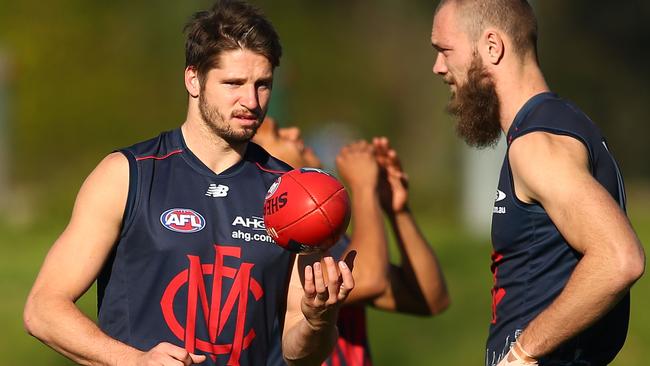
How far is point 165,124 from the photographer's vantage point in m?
35.1

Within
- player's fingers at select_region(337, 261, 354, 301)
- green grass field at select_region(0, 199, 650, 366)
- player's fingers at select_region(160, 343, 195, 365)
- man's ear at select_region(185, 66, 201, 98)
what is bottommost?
green grass field at select_region(0, 199, 650, 366)

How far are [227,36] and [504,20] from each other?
1.33 meters

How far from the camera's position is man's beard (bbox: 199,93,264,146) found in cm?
573

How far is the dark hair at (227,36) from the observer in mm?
5773

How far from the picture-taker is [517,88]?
5.89 metres

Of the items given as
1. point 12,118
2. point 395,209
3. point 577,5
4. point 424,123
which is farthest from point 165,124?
point 395,209

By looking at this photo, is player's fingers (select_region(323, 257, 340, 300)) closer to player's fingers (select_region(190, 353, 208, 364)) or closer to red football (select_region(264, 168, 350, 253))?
red football (select_region(264, 168, 350, 253))

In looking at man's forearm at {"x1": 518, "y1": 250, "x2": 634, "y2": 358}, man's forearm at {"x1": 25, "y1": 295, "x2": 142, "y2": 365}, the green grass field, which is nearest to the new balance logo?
man's forearm at {"x1": 25, "y1": 295, "x2": 142, "y2": 365}

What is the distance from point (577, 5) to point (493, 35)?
2940cm

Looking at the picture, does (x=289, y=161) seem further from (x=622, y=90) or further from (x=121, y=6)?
(x=121, y=6)

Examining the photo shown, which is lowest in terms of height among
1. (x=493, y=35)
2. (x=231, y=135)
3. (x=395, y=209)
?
(x=395, y=209)

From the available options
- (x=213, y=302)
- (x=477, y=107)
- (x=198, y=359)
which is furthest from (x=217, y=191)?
(x=477, y=107)

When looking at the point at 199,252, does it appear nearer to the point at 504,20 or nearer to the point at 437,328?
the point at 504,20

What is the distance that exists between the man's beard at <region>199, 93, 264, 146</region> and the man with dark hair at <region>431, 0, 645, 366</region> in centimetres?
105
